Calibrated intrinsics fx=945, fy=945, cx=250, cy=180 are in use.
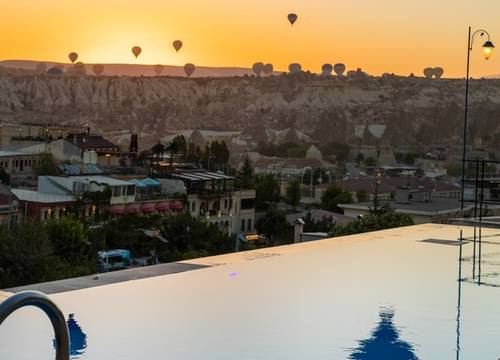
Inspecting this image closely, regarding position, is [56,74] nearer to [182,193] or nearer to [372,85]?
[372,85]

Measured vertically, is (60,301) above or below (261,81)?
below

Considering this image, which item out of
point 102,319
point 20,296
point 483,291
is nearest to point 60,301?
point 102,319

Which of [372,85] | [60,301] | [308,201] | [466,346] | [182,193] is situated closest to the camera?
[466,346]

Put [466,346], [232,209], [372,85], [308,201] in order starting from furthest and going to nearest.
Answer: [372,85]
[308,201]
[232,209]
[466,346]

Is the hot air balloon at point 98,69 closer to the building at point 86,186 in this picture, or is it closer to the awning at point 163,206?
the awning at point 163,206

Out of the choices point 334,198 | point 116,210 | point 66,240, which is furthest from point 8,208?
point 334,198
